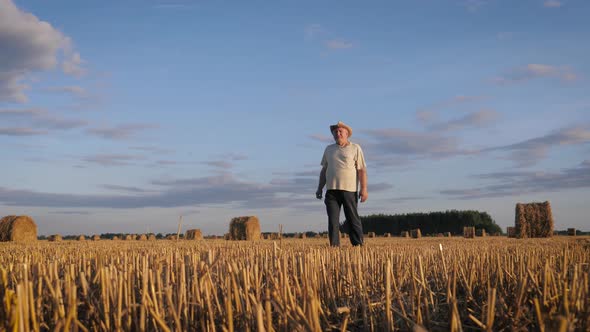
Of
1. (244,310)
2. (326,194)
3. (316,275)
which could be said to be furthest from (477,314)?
(326,194)

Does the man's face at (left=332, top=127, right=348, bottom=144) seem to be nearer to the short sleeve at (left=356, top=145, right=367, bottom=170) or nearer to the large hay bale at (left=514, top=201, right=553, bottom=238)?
the short sleeve at (left=356, top=145, right=367, bottom=170)

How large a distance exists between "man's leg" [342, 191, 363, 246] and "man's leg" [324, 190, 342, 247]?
0.39ft

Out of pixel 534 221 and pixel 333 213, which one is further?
pixel 534 221

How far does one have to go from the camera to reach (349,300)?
10.2ft

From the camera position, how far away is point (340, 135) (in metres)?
8.41

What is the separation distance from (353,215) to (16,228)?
42.5 feet

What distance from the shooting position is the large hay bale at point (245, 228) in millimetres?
18625

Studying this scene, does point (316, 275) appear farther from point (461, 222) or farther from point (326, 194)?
point (461, 222)

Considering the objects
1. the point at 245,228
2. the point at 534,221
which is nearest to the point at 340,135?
the point at 245,228

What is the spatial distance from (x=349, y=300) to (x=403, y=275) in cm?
76

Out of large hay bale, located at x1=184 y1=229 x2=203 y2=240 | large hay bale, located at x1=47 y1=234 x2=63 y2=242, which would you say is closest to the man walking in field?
large hay bale, located at x1=184 y1=229 x2=203 y2=240

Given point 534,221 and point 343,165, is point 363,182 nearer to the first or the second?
point 343,165

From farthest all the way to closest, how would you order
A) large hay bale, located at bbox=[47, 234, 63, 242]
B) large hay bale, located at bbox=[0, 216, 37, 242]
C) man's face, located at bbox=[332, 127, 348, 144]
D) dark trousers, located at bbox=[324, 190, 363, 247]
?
large hay bale, located at bbox=[47, 234, 63, 242] → large hay bale, located at bbox=[0, 216, 37, 242] → man's face, located at bbox=[332, 127, 348, 144] → dark trousers, located at bbox=[324, 190, 363, 247]

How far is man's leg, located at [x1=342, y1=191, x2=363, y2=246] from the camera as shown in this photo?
26.9 feet
